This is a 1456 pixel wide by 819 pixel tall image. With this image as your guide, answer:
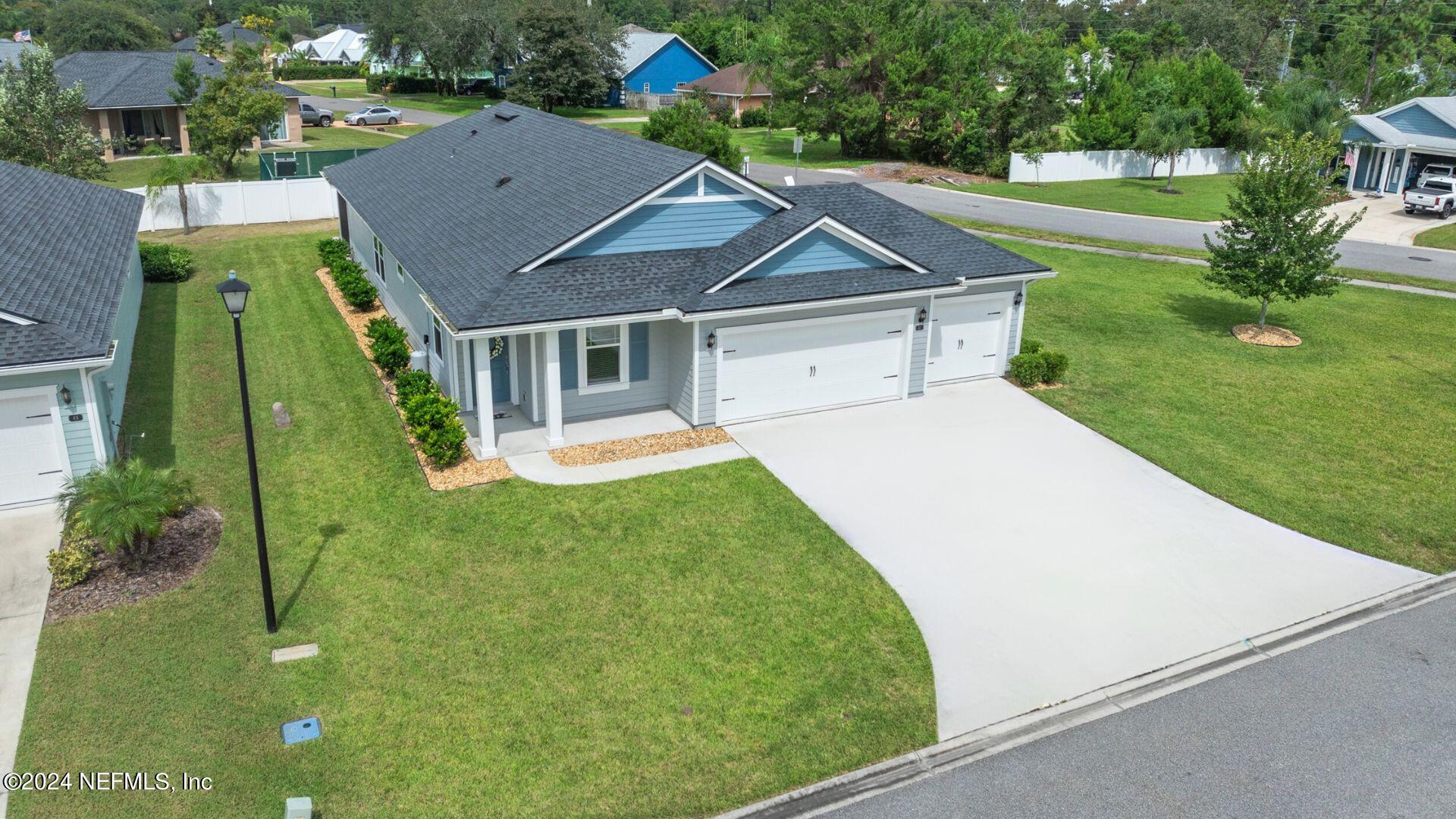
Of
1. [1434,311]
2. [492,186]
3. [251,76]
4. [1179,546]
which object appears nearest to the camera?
[1179,546]

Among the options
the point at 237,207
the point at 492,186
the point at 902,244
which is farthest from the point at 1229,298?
the point at 237,207

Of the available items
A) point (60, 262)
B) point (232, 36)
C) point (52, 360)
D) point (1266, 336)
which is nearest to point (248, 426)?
point (52, 360)

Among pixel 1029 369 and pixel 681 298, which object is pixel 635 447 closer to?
pixel 681 298

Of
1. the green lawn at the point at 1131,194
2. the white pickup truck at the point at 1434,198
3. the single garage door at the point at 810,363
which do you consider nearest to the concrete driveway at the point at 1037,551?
the single garage door at the point at 810,363

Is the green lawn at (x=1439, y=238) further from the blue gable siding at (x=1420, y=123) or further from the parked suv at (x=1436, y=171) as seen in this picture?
the blue gable siding at (x=1420, y=123)

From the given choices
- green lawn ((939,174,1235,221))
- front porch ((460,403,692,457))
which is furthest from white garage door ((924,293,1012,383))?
green lawn ((939,174,1235,221))

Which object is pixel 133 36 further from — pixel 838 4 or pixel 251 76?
pixel 838 4
